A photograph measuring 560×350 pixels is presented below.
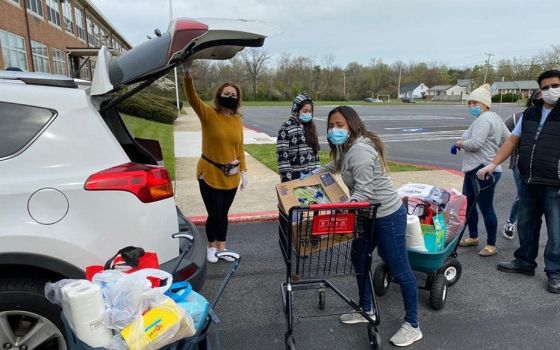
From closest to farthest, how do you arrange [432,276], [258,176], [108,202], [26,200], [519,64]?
[26,200]
[108,202]
[432,276]
[258,176]
[519,64]

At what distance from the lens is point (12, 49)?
1806 cm

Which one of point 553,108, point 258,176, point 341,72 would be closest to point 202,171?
point 553,108

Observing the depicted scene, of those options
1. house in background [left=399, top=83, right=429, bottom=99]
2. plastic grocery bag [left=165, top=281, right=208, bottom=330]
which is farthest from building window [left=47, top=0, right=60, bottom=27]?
house in background [left=399, top=83, right=429, bottom=99]

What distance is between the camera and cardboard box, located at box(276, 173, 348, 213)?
294 cm

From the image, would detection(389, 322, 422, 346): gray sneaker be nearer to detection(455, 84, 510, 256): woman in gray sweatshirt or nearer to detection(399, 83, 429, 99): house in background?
detection(455, 84, 510, 256): woman in gray sweatshirt

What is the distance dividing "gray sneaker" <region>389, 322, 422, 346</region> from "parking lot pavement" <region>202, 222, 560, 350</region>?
65mm

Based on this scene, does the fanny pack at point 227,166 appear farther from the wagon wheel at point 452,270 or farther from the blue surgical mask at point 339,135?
the wagon wheel at point 452,270

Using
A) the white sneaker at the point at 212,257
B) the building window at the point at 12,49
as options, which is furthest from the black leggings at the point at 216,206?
the building window at the point at 12,49

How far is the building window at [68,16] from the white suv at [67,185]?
29658 mm

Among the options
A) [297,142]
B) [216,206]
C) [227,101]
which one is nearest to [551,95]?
[297,142]

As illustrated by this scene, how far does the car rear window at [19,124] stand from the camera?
2.31 m

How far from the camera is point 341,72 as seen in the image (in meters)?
92.4

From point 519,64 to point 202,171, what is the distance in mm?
96347

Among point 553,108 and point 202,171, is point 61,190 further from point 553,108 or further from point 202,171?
point 553,108
